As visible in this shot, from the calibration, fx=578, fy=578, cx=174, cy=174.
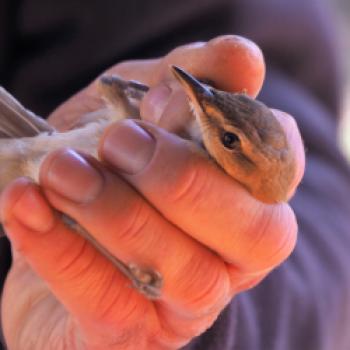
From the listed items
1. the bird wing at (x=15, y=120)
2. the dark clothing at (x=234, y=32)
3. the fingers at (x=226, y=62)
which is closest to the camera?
the fingers at (x=226, y=62)

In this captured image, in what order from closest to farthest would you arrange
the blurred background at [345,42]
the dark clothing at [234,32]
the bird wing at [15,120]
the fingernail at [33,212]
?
the fingernail at [33,212], the bird wing at [15,120], the dark clothing at [234,32], the blurred background at [345,42]

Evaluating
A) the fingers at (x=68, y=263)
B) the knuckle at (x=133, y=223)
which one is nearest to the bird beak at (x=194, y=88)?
the knuckle at (x=133, y=223)

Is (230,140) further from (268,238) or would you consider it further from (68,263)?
(68,263)

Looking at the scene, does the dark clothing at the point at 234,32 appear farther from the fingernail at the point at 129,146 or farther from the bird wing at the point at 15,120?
the fingernail at the point at 129,146

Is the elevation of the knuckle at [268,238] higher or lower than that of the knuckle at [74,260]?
higher

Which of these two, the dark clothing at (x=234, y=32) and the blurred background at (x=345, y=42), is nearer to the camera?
the dark clothing at (x=234, y=32)

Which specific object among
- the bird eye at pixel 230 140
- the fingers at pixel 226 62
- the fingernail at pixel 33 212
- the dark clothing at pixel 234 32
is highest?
the fingers at pixel 226 62

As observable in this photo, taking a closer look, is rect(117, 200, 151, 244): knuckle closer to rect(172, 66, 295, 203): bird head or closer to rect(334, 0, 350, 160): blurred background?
rect(172, 66, 295, 203): bird head
